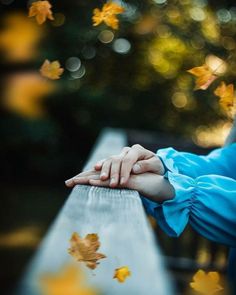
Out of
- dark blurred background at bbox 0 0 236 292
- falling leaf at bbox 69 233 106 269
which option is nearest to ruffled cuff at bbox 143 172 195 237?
falling leaf at bbox 69 233 106 269

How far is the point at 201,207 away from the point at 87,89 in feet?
23.0

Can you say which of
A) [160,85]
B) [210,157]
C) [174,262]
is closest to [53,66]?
[210,157]

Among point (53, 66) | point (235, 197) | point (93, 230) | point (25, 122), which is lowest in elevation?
point (25, 122)

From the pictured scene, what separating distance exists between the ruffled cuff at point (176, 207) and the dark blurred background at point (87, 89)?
489 cm

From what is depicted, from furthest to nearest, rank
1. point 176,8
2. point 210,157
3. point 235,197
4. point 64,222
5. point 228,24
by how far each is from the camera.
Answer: point 176,8 < point 228,24 < point 210,157 < point 235,197 < point 64,222

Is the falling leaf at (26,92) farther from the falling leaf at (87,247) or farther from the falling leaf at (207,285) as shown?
the falling leaf at (87,247)

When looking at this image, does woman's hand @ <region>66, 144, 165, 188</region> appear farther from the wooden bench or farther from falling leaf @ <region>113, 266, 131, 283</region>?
falling leaf @ <region>113, 266, 131, 283</region>

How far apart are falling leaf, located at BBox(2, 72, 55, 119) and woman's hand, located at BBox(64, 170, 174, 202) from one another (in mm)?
5784

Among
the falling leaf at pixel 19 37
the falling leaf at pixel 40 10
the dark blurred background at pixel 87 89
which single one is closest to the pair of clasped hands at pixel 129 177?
the falling leaf at pixel 40 10

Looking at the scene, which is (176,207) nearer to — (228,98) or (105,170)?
(105,170)

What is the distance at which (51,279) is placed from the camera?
2.12 feet

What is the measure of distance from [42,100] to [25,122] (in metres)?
0.55

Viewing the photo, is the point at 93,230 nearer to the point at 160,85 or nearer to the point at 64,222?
the point at 64,222

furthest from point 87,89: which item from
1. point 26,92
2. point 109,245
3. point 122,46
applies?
point 109,245
